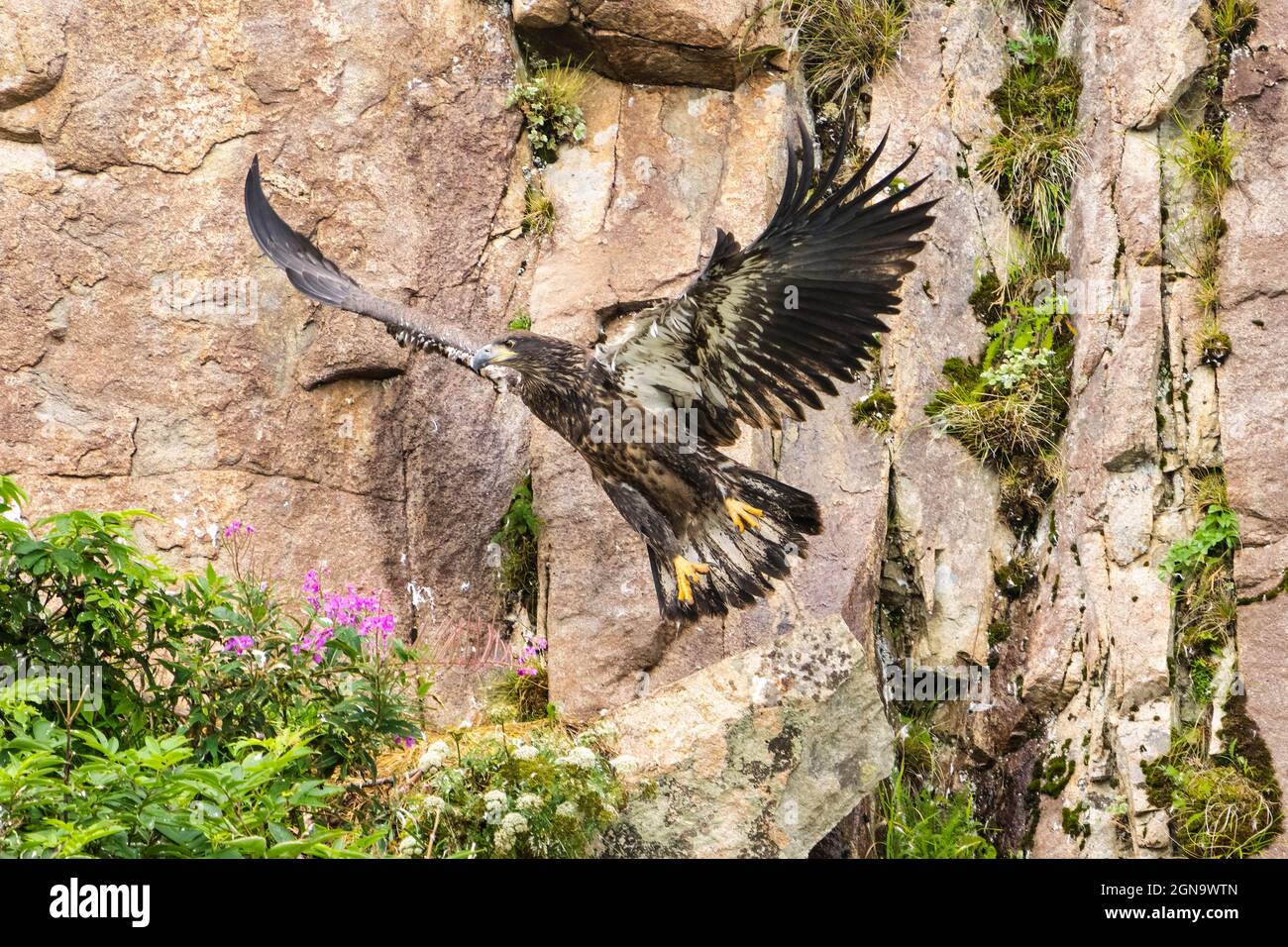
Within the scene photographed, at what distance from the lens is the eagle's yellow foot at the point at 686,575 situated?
5746 mm

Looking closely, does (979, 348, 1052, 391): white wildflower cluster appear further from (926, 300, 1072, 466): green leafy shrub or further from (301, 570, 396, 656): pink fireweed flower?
(301, 570, 396, 656): pink fireweed flower

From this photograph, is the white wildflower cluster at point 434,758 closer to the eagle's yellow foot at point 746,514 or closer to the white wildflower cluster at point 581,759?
the white wildflower cluster at point 581,759

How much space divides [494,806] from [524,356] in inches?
91.9

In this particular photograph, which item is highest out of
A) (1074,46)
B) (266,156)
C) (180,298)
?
(1074,46)

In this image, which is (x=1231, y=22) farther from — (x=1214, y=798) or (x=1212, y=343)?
(x=1214, y=798)

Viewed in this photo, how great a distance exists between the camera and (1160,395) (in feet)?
19.5

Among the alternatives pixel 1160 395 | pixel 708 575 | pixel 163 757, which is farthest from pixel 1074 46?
pixel 163 757

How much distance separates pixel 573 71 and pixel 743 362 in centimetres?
266

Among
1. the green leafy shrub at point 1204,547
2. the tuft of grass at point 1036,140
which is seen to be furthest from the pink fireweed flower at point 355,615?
the tuft of grass at point 1036,140

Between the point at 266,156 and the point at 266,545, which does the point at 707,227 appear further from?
the point at 266,545

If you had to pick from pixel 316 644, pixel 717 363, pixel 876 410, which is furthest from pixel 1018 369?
pixel 316 644

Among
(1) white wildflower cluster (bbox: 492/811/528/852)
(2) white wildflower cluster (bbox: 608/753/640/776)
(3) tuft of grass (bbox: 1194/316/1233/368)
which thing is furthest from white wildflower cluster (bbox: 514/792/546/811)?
(3) tuft of grass (bbox: 1194/316/1233/368)

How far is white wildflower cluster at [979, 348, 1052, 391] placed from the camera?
640cm

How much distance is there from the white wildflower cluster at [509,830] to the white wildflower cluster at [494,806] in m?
0.06
